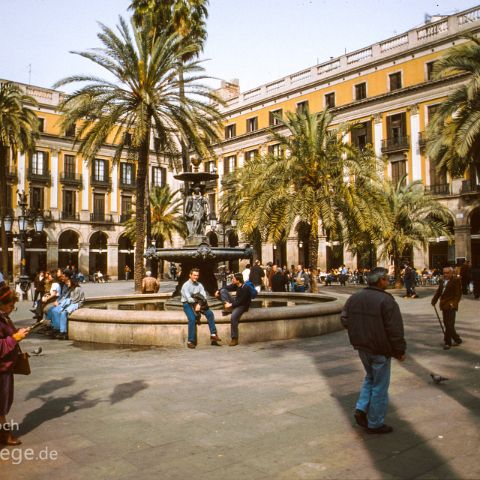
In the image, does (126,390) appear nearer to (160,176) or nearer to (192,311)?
(192,311)

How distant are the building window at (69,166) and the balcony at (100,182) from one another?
6.62ft

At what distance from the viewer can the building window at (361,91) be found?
3766 centimetres

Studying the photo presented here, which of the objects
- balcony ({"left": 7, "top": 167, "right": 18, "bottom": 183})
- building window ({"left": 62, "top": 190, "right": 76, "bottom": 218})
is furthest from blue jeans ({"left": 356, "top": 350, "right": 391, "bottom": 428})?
building window ({"left": 62, "top": 190, "right": 76, "bottom": 218})

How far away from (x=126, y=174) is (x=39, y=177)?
9376mm

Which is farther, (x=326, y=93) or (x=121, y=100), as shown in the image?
(x=326, y=93)

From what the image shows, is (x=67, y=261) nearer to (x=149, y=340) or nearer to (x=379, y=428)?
(x=149, y=340)

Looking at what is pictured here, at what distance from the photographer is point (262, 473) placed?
3.56 meters

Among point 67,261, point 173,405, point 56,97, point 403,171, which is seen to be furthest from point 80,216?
point 173,405

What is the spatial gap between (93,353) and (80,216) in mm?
40515

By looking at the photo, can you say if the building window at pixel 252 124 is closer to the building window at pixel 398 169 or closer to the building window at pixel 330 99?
the building window at pixel 330 99

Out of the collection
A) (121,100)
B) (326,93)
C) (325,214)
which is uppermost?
(326,93)

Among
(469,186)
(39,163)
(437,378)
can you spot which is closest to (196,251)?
(437,378)

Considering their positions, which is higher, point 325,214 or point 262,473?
point 325,214

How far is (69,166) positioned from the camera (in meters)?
46.3
